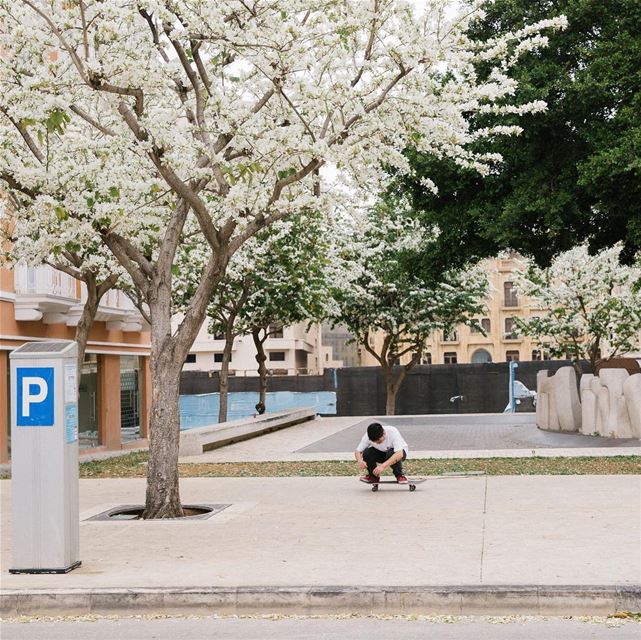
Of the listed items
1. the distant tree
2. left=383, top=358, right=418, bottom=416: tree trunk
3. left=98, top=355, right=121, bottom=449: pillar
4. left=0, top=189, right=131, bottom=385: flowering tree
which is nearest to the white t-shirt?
left=0, top=189, right=131, bottom=385: flowering tree

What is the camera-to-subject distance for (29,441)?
26.5 feet

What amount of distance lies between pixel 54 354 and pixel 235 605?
2504mm

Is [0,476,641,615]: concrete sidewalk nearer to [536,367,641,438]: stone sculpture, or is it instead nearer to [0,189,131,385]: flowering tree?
[0,189,131,385]: flowering tree

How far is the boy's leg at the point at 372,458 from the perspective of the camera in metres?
13.1

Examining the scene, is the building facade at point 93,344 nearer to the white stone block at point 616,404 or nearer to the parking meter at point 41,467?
the white stone block at point 616,404

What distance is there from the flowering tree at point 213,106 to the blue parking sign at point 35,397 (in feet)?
11.3

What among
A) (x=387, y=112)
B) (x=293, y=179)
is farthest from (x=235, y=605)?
(x=387, y=112)

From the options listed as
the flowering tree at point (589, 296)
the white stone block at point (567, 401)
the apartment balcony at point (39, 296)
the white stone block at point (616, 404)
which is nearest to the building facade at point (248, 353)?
the flowering tree at point (589, 296)

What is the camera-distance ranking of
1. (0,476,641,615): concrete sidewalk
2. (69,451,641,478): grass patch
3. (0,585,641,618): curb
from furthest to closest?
(69,451,641,478): grass patch → (0,476,641,615): concrete sidewalk → (0,585,641,618): curb

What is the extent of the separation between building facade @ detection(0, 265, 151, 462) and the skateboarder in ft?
33.0

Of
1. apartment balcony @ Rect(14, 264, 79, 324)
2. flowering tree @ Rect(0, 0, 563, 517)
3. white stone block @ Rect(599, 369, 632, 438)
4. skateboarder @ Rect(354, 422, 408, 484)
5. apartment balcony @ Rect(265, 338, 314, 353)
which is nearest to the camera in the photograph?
flowering tree @ Rect(0, 0, 563, 517)

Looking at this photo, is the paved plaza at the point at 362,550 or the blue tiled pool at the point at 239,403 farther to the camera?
the blue tiled pool at the point at 239,403

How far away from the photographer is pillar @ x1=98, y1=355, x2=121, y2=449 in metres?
27.4

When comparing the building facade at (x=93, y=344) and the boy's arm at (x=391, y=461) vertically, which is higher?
the building facade at (x=93, y=344)
